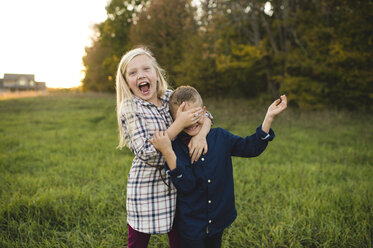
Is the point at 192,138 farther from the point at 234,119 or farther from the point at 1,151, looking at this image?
the point at 234,119

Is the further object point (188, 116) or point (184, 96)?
point (184, 96)

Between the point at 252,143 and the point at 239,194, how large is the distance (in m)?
2.12

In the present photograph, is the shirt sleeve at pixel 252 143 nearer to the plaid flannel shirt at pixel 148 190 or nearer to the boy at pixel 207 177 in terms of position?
the boy at pixel 207 177

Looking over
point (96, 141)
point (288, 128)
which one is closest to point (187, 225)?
point (96, 141)

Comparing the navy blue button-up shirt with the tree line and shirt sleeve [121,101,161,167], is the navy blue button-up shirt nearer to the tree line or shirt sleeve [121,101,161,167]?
shirt sleeve [121,101,161,167]

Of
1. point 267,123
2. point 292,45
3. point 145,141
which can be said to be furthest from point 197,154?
point 292,45

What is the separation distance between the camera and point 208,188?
1.46 metres

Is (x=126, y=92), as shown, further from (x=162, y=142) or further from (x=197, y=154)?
(x=197, y=154)

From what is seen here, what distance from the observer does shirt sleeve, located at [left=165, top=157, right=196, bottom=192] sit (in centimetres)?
132

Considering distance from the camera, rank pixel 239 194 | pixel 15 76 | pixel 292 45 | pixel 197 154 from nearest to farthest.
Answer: pixel 197 154 → pixel 239 194 → pixel 292 45 → pixel 15 76

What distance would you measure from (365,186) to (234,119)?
235 inches

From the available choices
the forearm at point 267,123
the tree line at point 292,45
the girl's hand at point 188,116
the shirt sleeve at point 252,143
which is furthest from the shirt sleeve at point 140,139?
the tree line at point 292,45

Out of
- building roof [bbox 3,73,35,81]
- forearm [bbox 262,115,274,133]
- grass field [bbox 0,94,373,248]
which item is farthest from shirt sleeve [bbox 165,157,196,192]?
building roof [bbox 3,73,35,81]

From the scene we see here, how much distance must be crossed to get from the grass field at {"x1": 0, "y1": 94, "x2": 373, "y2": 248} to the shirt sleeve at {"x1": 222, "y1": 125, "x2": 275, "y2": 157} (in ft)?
4.25
